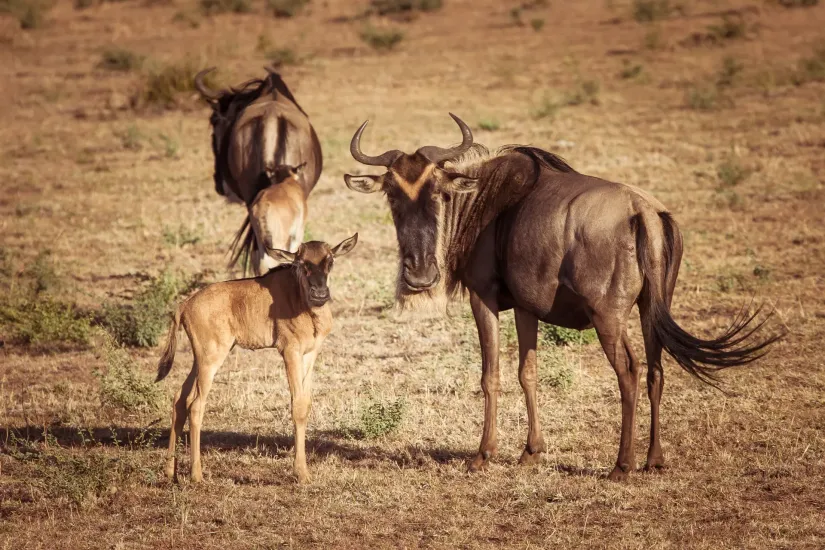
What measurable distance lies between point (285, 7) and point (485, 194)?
31364 mm

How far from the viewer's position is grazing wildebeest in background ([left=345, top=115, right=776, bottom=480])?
6.49 meters

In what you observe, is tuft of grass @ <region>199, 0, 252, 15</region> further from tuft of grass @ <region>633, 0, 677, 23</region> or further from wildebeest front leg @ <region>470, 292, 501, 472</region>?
wildebeest front leg @ <region>470, 292, 501, 472</region>

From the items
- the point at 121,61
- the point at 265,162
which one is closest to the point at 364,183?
the point at 265,162

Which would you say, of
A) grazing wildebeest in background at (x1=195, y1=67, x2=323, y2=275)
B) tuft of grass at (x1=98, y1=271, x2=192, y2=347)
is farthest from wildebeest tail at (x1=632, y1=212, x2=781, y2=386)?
tuft of grass at (x1=98, y1=271, x2=192, y2=347)

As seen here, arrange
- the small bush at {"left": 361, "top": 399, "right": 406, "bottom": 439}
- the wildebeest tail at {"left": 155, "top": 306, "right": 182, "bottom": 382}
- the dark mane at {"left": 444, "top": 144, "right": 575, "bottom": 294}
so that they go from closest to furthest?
the wildebeest tail at {"left": 155, "top": 306, "right": 182, "bottom": 382} < the dark mane at {"left": 444, "top": 144, "right": 575, "bottom": 294} < the small bush at {"left": 361, "top": 399, "right": 406, "bottom": 439}

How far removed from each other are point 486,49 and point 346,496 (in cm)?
2409

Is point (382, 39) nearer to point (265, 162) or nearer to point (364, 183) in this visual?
point (265, 162)

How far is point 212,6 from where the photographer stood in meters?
37.7

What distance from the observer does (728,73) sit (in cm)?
2292

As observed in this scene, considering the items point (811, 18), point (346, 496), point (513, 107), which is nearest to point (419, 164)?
point (346, 496)

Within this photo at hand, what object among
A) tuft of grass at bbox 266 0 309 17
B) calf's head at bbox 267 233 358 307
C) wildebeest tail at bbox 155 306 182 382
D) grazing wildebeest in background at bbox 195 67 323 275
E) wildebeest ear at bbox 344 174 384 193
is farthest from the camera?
tuft of grass at bbox 266 0 309 17

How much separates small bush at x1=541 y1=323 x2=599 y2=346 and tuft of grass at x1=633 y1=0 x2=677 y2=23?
2453 cm

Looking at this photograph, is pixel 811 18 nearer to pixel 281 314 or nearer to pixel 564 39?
pixel 564 39

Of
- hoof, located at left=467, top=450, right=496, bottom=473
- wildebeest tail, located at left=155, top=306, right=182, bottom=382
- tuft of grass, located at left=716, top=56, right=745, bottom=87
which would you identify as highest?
tuft of grass, located at left=716, top=56, right=745, bottom=87
